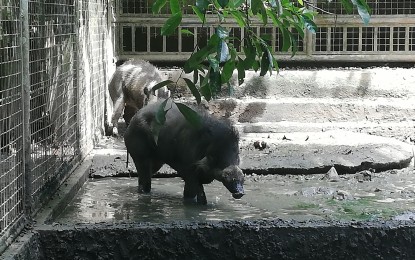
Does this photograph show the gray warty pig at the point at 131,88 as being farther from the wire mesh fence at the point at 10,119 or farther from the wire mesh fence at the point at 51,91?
the wire mesh fence at the point at 10,119

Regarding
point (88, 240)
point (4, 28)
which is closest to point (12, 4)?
point (4, 28)

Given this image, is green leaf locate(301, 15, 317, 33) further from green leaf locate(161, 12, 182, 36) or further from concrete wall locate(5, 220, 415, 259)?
concrete wall locate(5, 220, 415, 259)

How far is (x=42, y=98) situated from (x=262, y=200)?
7.34 feet

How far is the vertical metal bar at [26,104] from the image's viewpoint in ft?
17.8

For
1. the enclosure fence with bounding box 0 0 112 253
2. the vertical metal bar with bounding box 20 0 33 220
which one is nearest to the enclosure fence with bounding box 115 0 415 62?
the enclosure fence with bounding box 0 0 112 253

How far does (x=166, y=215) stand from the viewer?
6.68 metres

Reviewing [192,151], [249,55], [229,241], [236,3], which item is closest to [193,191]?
[192,151]

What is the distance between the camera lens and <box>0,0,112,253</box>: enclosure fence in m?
5.14

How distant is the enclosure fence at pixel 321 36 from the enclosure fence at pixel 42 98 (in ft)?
11.0

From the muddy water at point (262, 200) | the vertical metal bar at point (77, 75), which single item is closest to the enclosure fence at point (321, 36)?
the vertical metal bar at point (77, 75)

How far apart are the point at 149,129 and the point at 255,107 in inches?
196

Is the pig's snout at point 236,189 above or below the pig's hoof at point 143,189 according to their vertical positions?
above

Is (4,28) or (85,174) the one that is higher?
(4,28)

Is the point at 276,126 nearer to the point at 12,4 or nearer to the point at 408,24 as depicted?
the point at 408,24
